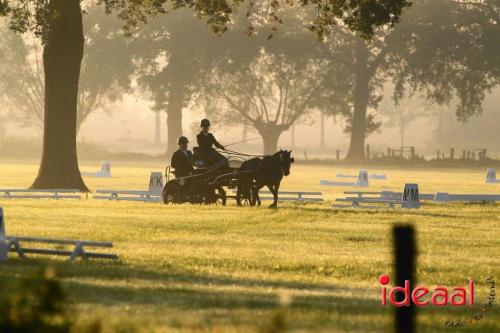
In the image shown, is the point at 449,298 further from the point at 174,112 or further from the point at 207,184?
the point at 174,112

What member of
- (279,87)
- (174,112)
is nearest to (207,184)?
(279,87)

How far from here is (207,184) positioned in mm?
33375

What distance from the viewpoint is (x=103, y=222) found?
1037 inches

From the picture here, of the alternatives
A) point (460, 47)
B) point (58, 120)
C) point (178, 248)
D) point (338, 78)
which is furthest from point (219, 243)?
point (338, 78)

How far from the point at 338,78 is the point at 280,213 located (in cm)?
7267

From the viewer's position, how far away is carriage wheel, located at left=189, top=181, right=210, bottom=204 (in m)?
33.4

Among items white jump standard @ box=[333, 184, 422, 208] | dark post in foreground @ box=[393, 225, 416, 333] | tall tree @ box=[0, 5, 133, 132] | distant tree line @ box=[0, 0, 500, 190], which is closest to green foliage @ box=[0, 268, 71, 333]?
dark post in foreground @ box=[393, 225, 416, 333]

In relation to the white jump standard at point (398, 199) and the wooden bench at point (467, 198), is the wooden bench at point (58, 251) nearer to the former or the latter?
the white jump standard at point (398, 199)

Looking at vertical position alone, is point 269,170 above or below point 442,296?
above

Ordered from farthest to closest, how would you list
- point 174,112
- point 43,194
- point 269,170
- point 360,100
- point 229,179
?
point 174,112
point 360,100
point 43,194
point 229,179
point 269,170

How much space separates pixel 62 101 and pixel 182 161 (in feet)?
38.7

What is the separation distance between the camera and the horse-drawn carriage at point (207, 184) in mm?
33000

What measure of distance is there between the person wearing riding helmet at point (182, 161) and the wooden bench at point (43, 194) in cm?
598

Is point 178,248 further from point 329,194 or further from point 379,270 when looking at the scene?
point 329,194
